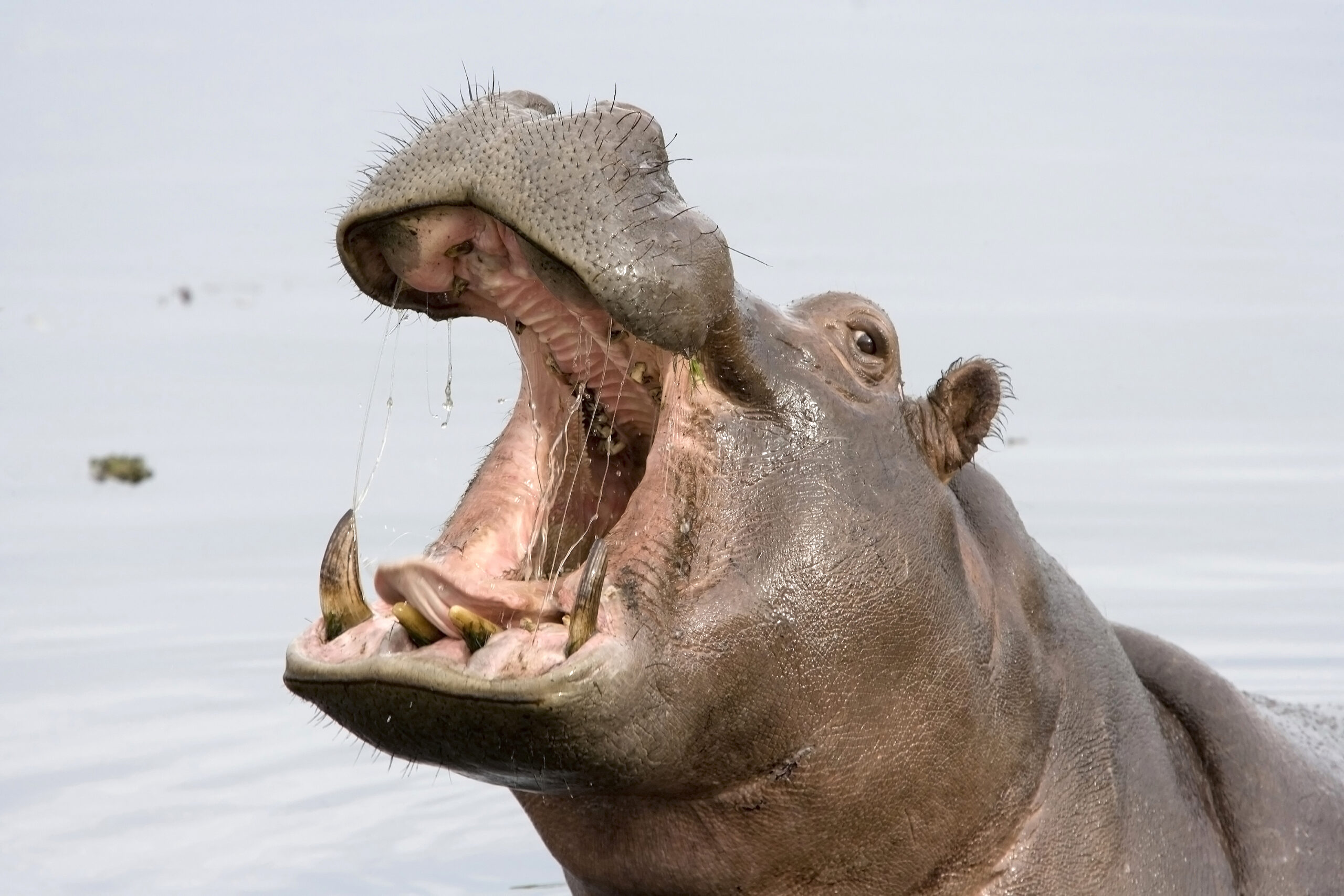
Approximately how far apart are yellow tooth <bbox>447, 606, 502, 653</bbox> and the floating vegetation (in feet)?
24.0

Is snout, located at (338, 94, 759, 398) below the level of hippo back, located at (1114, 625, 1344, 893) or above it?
above

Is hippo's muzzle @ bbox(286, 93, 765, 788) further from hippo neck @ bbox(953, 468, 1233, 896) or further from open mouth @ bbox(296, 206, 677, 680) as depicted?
hippo neck @ bbox(953, 468, 1233, 896)

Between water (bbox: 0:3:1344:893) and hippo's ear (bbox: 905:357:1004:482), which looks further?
water (bbox: 0:3:1344:893)

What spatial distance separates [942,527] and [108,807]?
151 inches

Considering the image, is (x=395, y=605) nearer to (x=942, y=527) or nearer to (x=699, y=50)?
(x=942, y=527)

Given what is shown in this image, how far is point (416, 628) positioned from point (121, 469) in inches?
290

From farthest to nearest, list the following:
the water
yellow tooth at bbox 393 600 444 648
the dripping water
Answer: the water < the dripping water < yellow tooth at bbox 393 600 444 648

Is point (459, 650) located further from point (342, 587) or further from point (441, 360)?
point (441, 360)

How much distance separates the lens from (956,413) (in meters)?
5.00

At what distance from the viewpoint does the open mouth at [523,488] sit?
4195 mm

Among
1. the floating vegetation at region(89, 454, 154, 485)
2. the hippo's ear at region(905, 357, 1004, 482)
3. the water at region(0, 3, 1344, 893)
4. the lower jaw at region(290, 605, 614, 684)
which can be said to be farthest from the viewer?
the floating vegetation at region(89, 454, 154, 485)

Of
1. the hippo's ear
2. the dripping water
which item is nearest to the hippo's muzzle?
the dripping water

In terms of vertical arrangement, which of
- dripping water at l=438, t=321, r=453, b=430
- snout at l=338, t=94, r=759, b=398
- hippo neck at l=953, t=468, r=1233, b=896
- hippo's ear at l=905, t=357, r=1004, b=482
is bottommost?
hippo neck at l=953, t=468, r=1233, b=896

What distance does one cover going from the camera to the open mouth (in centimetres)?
420
